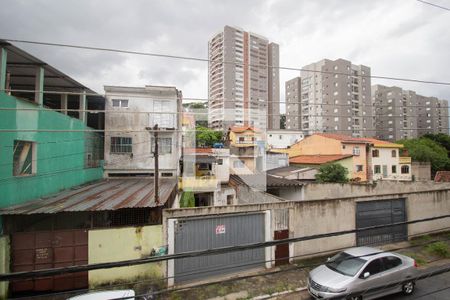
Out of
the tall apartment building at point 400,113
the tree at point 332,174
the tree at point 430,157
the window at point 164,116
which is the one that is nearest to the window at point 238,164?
the tree at point 332,174

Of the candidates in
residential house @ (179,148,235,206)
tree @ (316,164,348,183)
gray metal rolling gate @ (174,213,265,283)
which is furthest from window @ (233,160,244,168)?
gray metal rolling gate @ (174,213,265,283)

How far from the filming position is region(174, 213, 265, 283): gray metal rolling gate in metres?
9.72

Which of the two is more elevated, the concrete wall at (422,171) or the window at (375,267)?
the concrete wall at (422,171)

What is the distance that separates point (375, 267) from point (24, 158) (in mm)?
14803

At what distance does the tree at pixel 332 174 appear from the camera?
80.5 feet

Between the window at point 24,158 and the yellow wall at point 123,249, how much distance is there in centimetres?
491

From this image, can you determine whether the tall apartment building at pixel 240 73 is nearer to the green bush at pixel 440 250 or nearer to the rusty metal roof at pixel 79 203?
the rusty metal roof at pixel 79 203

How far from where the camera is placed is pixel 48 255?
907 centimetres

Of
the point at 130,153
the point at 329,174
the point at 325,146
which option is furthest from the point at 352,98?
the point at 130,153

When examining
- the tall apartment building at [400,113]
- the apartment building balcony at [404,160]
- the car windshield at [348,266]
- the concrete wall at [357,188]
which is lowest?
the car windshield at [348,266]

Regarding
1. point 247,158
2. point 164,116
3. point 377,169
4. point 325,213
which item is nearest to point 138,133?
point 164,116

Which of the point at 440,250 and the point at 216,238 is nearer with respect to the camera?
the point at 216,238

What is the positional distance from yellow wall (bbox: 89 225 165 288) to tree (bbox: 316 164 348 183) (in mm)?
19587

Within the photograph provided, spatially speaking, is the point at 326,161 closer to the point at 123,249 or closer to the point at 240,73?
the point at 123,249
